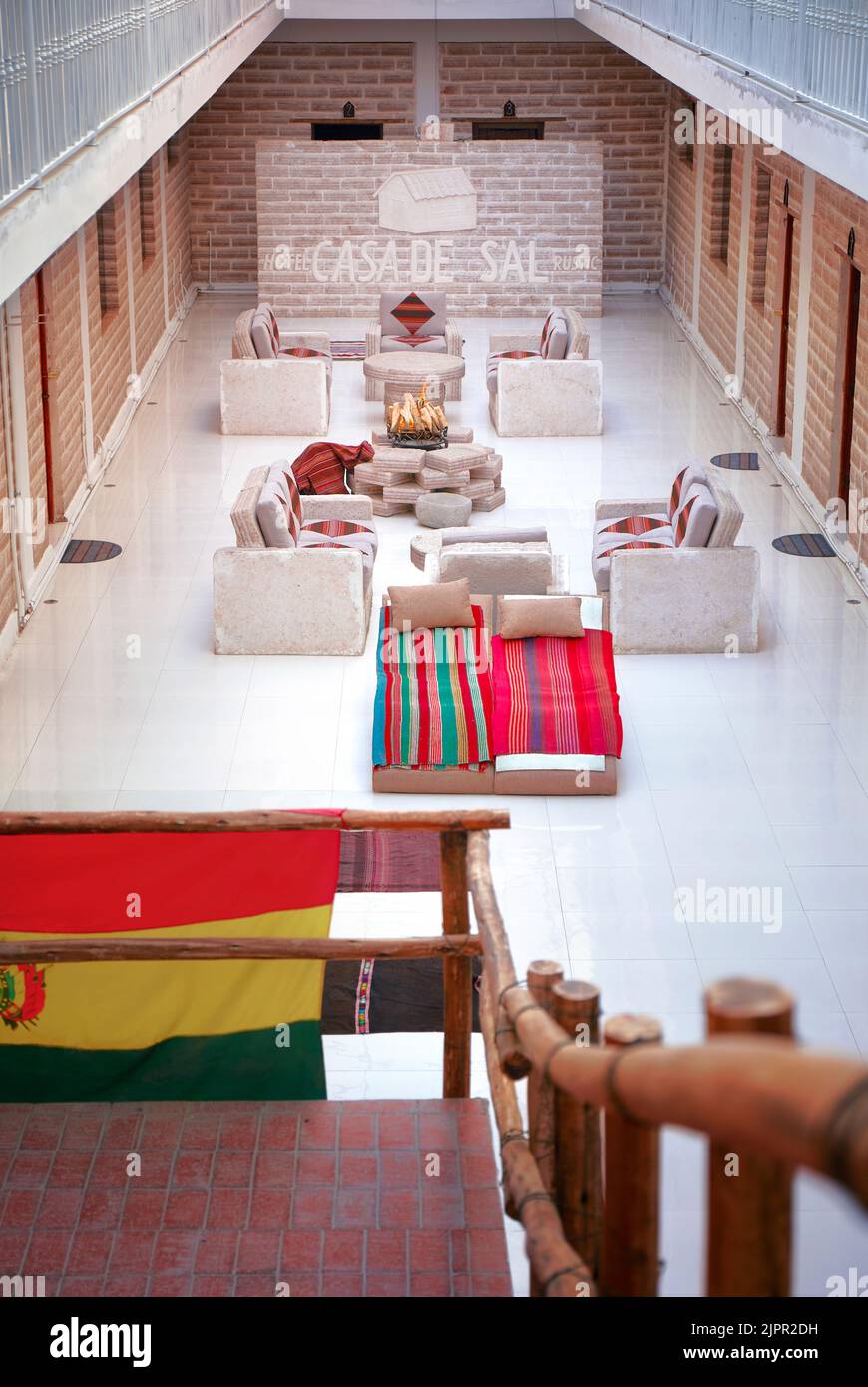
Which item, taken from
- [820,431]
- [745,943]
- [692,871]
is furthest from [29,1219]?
[820,431]

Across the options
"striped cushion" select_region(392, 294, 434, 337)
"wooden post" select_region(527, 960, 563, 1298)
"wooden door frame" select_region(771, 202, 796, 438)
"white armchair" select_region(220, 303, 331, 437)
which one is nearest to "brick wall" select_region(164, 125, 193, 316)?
"striped cushion" select_region(392, 294, 434, 337)

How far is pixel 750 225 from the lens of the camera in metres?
16.6

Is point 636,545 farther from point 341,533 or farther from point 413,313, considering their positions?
point 413,313

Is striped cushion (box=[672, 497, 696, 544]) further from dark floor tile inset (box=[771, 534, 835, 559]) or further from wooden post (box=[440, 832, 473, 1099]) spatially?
wooden post (box=[440, 832, 473, 1099])

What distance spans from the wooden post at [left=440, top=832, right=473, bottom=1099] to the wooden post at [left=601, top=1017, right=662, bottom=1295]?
2.08 m

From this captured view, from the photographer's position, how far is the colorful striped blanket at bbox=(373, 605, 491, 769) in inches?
346

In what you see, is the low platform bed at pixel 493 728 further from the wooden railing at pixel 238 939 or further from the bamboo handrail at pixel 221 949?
the bamboo handrail at pixel 221 949

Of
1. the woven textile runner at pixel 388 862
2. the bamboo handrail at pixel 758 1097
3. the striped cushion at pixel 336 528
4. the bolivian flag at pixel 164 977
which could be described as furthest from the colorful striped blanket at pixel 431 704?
the bamboo handrail at pixel 758 1097

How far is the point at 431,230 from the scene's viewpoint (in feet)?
70.3

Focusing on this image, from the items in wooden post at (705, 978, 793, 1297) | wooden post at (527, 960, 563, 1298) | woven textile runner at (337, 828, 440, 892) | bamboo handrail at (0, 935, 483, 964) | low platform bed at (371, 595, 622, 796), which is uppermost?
wooden post at (705, 978, 793, 1297)

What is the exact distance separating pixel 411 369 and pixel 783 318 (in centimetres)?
354

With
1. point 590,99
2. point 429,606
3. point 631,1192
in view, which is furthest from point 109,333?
point 631,1192
